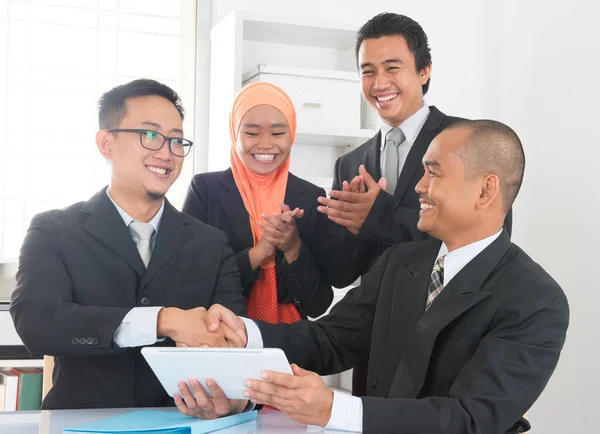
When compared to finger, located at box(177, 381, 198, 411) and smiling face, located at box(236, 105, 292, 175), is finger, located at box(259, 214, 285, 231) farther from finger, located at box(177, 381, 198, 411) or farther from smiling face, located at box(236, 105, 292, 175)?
finger, located at box(177, 381, 198, 411)

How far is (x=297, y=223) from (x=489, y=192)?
0.90m

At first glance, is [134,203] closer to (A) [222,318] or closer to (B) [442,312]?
(A) [222,318]

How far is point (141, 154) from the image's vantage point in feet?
6.95

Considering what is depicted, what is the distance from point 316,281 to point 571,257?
5.16ft

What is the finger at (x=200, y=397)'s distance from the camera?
151cm

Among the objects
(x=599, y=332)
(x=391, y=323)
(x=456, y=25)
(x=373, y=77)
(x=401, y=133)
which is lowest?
(x=599, y=332)

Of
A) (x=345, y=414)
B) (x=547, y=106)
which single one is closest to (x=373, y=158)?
(x=345, y=414)

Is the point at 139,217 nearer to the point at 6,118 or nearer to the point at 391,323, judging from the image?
the point at 391,323

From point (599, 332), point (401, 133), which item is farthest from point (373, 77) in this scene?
point (599, 332)

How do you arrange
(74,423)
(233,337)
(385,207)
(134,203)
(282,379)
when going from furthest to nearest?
(385,207), (134,203), (233,337), (74,423), (282,379)

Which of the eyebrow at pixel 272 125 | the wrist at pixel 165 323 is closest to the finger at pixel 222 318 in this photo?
the wrist at pixel 165 323

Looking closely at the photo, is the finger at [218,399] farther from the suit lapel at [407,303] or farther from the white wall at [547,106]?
→ the white wall at [547,106]

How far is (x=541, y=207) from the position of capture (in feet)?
12.3

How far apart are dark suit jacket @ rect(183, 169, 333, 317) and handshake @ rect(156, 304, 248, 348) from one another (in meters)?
0.52
